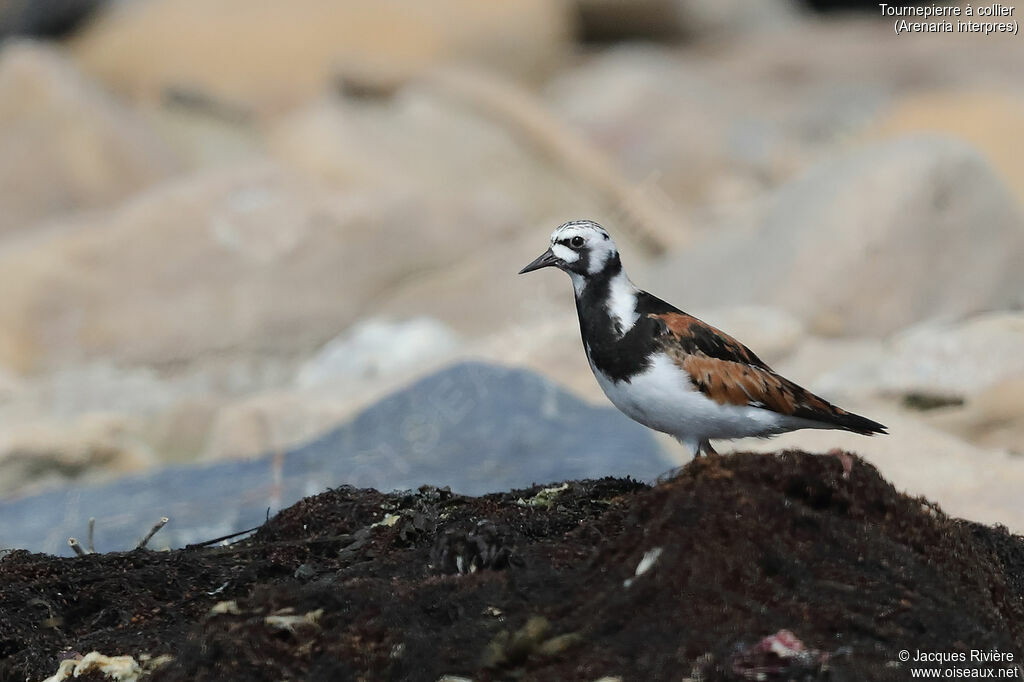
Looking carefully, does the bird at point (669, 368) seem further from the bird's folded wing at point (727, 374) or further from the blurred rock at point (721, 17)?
the blurred rock at point (721, 17)

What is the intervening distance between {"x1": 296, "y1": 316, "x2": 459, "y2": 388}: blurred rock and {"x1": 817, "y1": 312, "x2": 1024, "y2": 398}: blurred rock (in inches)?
180

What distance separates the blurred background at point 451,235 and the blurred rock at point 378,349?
0.17 feet

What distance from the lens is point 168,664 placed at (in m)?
4.09

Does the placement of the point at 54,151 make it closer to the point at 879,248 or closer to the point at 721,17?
the point at 879,248

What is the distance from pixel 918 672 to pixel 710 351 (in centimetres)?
221

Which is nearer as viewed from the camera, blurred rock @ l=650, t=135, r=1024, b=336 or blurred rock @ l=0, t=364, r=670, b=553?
blurred rock @ l=0, t=364, r=670, b=553

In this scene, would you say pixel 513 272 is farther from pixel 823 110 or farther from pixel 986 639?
pixel 986 639

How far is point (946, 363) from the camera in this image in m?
9.61

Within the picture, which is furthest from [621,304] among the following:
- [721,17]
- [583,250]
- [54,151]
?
[721,17]

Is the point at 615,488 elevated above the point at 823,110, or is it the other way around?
the point at 823,110

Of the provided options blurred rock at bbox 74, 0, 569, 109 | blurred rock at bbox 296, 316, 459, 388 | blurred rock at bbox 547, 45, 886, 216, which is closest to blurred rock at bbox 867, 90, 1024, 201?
blurred rock at bbox 547, 45, 886, 216

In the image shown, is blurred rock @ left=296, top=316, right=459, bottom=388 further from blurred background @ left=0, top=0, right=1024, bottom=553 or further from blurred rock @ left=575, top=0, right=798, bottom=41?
blurred rock @ left=575, top=0, right=798, bottom=41

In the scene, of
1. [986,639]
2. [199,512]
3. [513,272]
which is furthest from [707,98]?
[986,639]

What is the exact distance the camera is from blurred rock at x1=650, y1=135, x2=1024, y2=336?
12.5 meters
